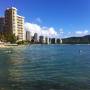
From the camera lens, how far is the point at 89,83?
105 feet

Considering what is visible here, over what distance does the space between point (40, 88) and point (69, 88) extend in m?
2.87

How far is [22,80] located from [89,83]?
795 centimetres

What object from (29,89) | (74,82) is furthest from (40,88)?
(74,82)

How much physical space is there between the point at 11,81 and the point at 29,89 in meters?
5.61

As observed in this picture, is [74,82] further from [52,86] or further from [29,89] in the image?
[29,89]

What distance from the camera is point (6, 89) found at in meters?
29.0

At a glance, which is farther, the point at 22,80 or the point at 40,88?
the point at 22,80

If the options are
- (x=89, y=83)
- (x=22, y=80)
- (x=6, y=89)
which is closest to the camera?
(x=6, y=89)

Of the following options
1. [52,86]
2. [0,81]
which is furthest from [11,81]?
[52,86]

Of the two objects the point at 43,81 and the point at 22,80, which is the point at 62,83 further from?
the point at 22,80

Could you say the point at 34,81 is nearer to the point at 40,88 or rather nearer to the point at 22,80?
the point at 22,80

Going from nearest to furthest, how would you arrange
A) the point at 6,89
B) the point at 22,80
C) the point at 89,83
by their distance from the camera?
1. the point at 6,89
2. the point at 89,83
3. the point at 22,80

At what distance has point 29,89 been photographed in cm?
2897

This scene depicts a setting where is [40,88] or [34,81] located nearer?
[40,88]
